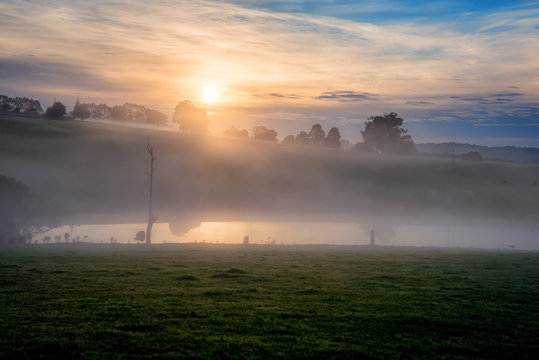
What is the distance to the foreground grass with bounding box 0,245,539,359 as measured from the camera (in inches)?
489

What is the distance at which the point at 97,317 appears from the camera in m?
14.9

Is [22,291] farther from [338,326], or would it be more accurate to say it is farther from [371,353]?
[371,353]

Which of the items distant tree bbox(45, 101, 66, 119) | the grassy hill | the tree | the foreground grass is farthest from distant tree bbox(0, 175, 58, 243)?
the tree

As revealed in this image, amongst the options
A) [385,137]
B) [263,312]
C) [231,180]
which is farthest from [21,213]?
[385,137]

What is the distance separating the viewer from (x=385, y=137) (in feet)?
620

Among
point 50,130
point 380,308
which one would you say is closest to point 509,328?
point 380,308

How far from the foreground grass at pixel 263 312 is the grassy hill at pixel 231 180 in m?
61.8

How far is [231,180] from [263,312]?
9404 centimetres

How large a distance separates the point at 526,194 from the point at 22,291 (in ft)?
384

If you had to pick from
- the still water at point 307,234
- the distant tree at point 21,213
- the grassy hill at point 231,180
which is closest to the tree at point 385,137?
the grassy hill at point 231,180

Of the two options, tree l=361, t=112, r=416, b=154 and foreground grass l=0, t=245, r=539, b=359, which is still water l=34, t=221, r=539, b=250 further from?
tree l=361, t=112, r=416, b=154

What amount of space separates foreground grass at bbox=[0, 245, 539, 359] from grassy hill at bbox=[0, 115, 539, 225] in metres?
61.8

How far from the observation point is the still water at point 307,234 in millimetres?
59000

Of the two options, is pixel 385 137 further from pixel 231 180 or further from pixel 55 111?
pixel 55 111
